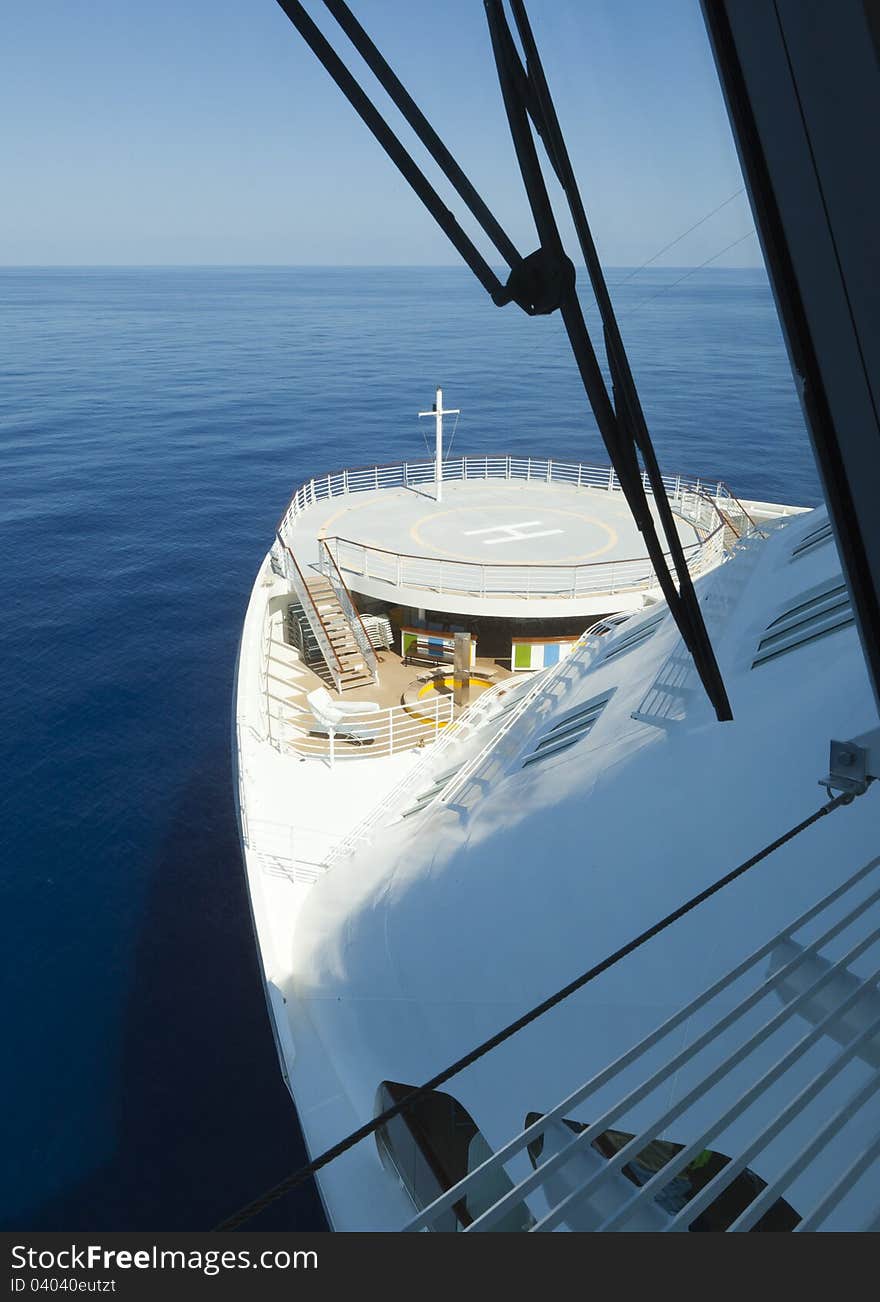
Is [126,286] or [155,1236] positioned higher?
[126,286]

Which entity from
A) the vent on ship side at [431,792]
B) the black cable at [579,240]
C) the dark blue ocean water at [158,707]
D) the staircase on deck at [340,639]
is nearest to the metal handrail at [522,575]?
the staircase on deck at [340,639]

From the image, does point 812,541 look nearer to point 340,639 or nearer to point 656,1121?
point 656,1121

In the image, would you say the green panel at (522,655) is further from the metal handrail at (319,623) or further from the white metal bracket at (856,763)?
the white metal bracket at (856,763)

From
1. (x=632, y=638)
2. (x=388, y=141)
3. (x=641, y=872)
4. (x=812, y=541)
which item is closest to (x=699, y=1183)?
(x=641, y=872)

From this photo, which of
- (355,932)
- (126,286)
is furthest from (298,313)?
(355,932)

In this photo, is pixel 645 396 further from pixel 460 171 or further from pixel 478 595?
Result: pixel 478 595

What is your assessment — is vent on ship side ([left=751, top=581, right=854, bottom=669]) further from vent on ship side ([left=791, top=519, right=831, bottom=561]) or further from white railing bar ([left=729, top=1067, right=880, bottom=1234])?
white railing bar ([left=729, top=1067, right=880, bottom=1234])
